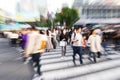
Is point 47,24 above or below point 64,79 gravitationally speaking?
above

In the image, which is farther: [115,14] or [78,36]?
[115,14]

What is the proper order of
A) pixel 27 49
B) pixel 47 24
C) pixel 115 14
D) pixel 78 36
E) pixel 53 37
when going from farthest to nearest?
1. pixel 47 24
2. pixel 115 14
3. pixel 53 37
4. pixel 78 36
5. pixel 27 49

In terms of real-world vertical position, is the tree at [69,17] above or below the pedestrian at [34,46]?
above

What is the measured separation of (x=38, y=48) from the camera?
1035cm

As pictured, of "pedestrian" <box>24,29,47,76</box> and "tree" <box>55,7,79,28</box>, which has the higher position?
"tree" <box>55,7,79,28</box>

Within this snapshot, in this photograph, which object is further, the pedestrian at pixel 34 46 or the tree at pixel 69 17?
the tree at pixel 69 17

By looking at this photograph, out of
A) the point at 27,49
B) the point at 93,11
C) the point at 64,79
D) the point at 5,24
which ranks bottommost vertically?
the point at 64,79

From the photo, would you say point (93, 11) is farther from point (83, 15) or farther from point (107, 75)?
point (107, 75)

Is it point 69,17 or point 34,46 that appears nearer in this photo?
point 34,46

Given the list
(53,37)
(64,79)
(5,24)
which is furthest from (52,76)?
(5,24)

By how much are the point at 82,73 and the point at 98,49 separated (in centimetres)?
455

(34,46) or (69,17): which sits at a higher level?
(69,17)

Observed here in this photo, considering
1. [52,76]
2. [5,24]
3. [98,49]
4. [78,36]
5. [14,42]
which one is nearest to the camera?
[52,76]

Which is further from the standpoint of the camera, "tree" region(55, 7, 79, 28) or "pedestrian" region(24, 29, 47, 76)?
"tree" region(55, 7, 79, 28)
